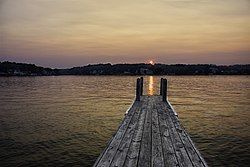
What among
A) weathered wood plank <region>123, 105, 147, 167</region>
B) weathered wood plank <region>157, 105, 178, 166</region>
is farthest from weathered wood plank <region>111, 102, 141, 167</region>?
weathered wood plank <region>157, 105, 178, 166</region>

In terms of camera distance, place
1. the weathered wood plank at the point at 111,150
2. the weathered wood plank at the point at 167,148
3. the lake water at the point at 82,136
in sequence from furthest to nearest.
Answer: the lake water at the point at 82,136 → the weathered wood plank at the point at 167,148 → the weathered wood plank at the point at 111,150

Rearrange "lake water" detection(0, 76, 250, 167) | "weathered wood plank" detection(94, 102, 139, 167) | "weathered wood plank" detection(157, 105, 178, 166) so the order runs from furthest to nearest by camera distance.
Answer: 1. "lake water" detection(0, 76, 250, 167)
2. "weathered wood plank" detection(157, 105, 178, 166)
3. "weathered wood plank" detection(94, 102, 139, 167)

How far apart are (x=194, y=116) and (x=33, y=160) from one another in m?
15.8

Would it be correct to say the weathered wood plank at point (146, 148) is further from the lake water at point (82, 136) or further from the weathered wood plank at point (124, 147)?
the lake water at point (82, 136)

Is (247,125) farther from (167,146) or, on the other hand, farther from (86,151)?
(167,146)

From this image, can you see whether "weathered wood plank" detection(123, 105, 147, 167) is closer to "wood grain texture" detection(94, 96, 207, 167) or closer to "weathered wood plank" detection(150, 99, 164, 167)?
"wood grain texture" detection(94, 96, 207, 167)

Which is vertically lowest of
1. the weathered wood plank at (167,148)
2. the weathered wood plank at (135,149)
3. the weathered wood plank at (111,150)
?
the weathered wood plank at (167,148)

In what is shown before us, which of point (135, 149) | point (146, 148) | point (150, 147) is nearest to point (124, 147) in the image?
point (135, 149)

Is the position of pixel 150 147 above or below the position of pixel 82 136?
above

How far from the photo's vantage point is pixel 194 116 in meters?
24.7

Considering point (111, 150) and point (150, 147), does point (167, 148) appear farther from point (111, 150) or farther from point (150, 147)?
point (111, 150)

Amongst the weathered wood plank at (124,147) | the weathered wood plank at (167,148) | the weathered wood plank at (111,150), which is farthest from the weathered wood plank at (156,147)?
the weathered wood plank at (111,150)

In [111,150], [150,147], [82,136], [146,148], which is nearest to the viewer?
[111,150]

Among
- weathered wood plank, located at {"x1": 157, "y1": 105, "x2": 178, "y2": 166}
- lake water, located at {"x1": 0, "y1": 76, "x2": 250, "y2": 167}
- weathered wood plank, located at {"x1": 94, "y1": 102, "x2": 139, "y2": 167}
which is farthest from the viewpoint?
lake water, located at {"x1": 0, "y1": 76, "x2": 250, "y2": 167}
